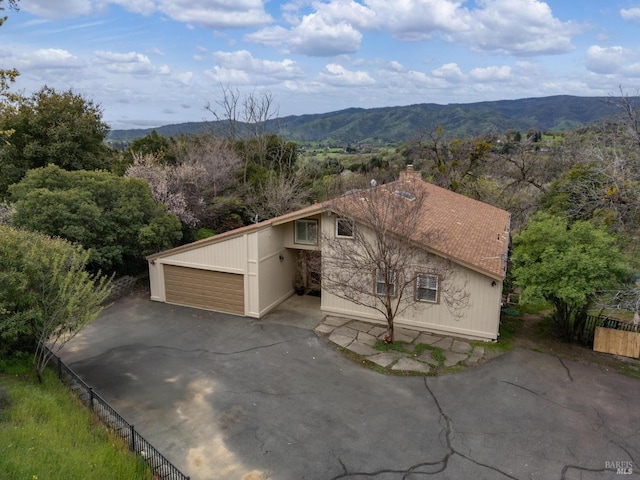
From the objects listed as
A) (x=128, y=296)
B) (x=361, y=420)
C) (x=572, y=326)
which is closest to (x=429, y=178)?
(x=572, y=326)

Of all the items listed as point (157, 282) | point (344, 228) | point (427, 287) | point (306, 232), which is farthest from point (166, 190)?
point (427, 287)

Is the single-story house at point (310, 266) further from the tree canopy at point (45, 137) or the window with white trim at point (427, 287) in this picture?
the tree canopy at point (45, 137)

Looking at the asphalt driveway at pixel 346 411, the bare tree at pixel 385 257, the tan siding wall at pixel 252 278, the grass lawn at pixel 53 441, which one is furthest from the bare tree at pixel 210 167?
the grass lawn at pixel 53 441

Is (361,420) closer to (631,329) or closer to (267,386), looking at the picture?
(267,386)

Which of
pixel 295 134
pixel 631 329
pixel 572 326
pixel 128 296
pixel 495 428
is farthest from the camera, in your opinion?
pixel 295 134

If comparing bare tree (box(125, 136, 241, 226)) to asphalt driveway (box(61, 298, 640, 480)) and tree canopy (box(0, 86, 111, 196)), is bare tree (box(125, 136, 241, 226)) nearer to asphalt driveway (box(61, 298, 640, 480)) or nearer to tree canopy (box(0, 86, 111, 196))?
tree canopy (box(0, 86, 111, 196))

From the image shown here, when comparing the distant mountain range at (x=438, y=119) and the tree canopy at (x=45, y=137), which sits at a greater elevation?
the distant mountain range at (x=438, y=119)
